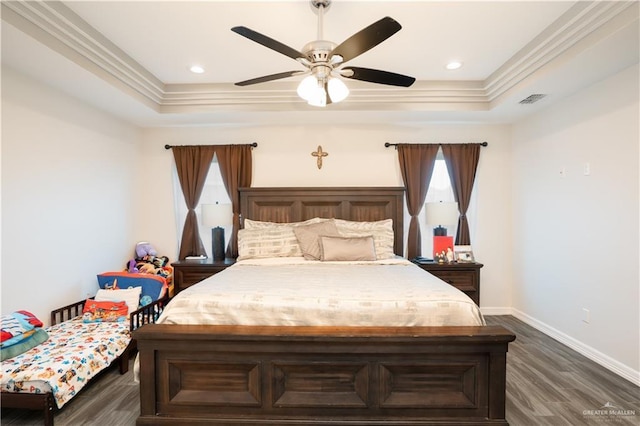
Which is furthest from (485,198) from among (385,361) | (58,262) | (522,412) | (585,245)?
(58,262)

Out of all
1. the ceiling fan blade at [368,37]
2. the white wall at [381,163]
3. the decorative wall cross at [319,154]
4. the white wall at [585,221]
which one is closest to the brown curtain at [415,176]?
the white wall at [381,163]

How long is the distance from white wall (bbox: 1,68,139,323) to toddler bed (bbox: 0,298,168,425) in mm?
356

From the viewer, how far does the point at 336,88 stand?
2051mm

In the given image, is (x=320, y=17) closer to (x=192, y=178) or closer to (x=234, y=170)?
(x=234, y=170)

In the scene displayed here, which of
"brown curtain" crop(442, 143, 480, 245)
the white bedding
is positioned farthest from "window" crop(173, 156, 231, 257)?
"brown curtain" crop(442, 143, 480, 245)

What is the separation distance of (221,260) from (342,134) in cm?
215

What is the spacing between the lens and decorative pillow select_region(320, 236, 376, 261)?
3.06 metres

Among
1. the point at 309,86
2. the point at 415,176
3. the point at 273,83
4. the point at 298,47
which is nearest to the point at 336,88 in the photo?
the point at 309,86

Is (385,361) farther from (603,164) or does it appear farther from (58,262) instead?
(58,262)

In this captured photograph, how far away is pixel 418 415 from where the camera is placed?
5.88 feet

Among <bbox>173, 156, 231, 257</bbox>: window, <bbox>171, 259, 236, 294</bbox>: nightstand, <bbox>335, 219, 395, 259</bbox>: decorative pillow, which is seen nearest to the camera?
<bbox>335, 219, 395, 259</bbox>: decorative pillow

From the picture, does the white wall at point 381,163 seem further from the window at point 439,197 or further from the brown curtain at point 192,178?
the brown curtain at point 192,178

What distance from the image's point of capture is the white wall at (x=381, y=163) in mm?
4004

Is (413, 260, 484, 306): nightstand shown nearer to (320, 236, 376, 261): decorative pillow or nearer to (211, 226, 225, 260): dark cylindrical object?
(320, 236, 376, 261): decorative pillow
